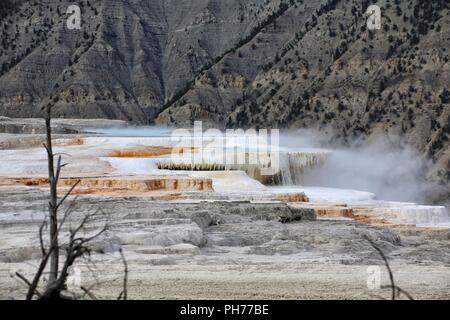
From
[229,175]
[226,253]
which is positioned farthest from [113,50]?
[226,253]

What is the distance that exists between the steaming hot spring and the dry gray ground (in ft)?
13.6

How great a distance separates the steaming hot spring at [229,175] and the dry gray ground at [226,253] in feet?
13.6

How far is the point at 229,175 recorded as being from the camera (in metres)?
37.0

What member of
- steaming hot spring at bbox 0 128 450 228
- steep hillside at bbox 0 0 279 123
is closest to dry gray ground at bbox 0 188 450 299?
steaming hot spring at bbox 0 128 450 228

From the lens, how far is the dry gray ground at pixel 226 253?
525 inches

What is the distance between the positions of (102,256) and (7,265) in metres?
1.71

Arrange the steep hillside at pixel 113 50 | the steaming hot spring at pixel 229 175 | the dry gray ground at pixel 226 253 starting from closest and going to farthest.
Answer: the dry gray ground at pixel 226 253, the steaming hot spring at pixel 229 175, the steep hillside at pixel 113 50

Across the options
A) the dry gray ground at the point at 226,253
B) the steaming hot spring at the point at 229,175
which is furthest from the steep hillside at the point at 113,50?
the dry gray ground at the point at 226,253

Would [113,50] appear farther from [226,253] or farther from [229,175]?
[226,253]

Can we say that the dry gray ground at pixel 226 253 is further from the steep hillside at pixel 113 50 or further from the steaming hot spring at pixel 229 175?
the steep hillside at pixel 113 50

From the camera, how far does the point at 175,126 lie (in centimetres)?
8238

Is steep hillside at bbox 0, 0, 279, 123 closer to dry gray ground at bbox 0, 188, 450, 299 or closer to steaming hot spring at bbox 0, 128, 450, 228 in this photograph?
steaming hot spring at bbox 0, 128, 450, 228

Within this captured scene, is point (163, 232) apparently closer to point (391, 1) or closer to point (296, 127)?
point (296, 127)

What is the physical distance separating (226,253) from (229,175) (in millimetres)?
18529
